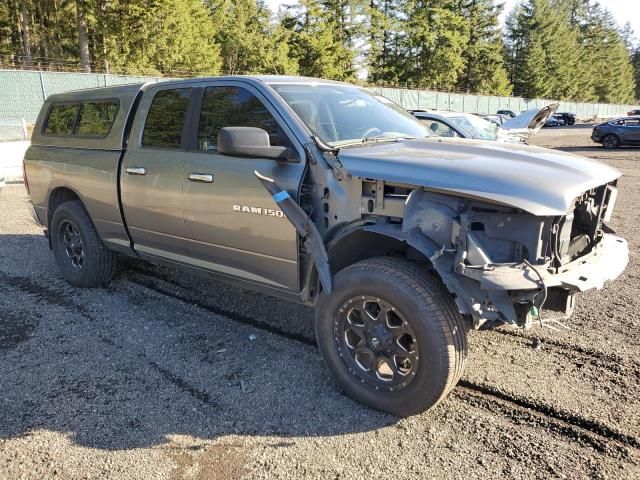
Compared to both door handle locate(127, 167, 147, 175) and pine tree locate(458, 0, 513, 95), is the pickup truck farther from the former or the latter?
pine tree locate(458, 0, 513, 95)

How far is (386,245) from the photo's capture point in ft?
11.5

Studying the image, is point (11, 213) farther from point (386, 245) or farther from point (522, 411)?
point (522, 411)

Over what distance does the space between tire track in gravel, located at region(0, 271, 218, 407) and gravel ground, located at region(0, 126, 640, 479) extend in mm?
21

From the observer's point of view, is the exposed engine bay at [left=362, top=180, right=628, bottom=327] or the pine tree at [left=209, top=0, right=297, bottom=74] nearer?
the exposed engine bay at [left=362, top=180, right=628, bottom=327]

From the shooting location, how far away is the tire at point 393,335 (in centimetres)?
291

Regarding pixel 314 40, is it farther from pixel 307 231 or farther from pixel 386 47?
pixel 307 231

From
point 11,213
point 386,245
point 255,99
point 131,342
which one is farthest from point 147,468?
point 11,213

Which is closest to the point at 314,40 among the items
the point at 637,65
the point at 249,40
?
the point at 249,40

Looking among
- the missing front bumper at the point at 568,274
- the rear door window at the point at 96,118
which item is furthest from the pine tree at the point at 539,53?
the missing front bumper at the point at 568,274

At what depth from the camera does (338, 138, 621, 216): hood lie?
2.71 meters

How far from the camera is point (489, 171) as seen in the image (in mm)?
2904

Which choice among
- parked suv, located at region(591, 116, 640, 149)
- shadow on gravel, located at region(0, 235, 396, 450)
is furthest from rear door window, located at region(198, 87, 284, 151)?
parked suv, located at region(591, 116, 640, 149)

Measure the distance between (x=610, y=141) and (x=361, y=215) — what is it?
950 inches

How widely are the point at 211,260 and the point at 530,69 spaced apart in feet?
262
